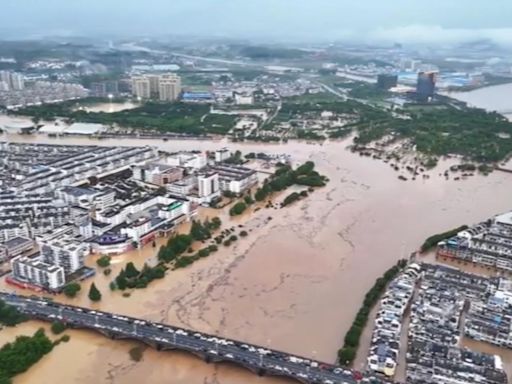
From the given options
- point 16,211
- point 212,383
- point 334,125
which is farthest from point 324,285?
point 334,125

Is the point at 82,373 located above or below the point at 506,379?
below

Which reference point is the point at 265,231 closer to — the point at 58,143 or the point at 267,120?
the point at 58,143

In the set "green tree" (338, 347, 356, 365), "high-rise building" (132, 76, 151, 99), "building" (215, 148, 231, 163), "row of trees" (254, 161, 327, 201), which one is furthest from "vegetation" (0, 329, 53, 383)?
"high-rise building" (132, 76, 151, 99)

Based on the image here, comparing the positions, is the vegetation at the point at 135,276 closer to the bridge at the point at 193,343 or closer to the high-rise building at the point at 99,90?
the bridge at the point at 193,343

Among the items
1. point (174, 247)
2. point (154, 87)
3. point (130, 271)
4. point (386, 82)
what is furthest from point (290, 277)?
point (386, 82)

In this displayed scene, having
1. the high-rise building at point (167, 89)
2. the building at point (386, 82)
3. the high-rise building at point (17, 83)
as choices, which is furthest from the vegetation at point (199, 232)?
the building at point (386, 82)

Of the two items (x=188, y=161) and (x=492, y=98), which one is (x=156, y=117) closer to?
(x=188, y=161)

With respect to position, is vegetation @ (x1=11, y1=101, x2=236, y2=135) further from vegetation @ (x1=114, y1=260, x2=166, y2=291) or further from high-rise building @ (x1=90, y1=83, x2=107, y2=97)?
vegetation @ (x1=114, y1=260, x2=166, y2=291)
